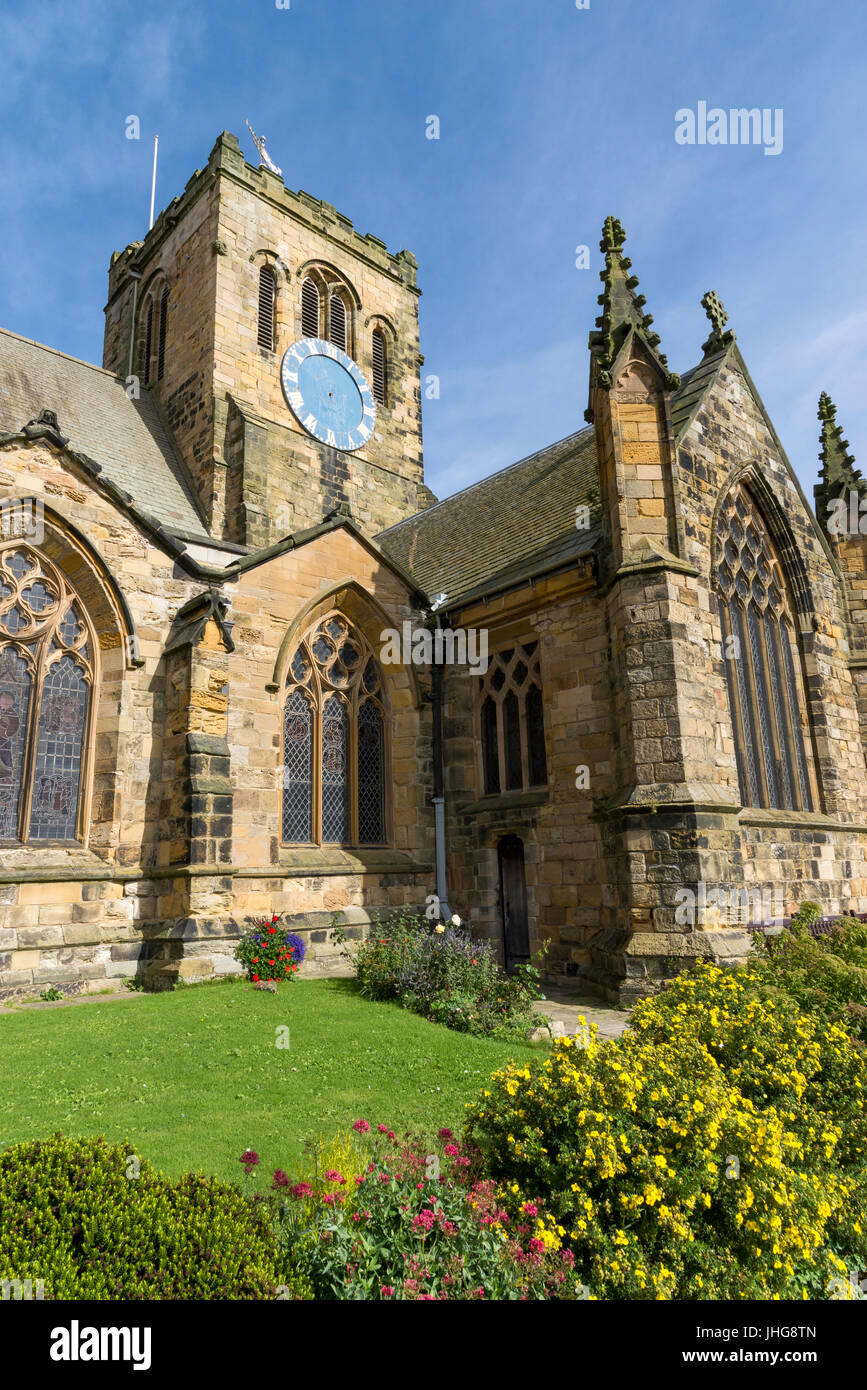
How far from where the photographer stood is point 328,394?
22188 mm

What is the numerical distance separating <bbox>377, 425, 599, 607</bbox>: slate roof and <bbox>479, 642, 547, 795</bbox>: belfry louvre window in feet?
4.70

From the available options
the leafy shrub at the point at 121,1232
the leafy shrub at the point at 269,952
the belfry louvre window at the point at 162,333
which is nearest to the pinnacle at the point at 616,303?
the leafy shrub at the point at 269,952

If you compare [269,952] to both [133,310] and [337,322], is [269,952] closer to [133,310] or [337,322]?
[337,322]

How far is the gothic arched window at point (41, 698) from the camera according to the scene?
11195 millimetres

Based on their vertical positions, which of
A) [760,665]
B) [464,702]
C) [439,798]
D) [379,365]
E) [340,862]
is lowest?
[340,862]

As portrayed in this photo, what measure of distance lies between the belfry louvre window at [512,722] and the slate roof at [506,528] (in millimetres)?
1433

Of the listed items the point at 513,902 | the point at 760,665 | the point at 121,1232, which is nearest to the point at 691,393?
the point at 760,665

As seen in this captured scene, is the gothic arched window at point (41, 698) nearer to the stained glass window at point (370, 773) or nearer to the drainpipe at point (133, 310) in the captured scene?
the stained glass window at point (370, 773)

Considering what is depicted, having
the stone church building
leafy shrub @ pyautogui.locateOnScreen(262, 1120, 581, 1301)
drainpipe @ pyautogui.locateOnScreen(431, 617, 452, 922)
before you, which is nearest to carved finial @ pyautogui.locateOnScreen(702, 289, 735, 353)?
the stone church building

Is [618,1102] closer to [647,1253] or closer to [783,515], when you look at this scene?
[647,1253]

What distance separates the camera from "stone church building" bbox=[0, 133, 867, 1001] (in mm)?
10578

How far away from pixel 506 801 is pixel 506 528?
20.1 feet

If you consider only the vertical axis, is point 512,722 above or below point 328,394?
below
